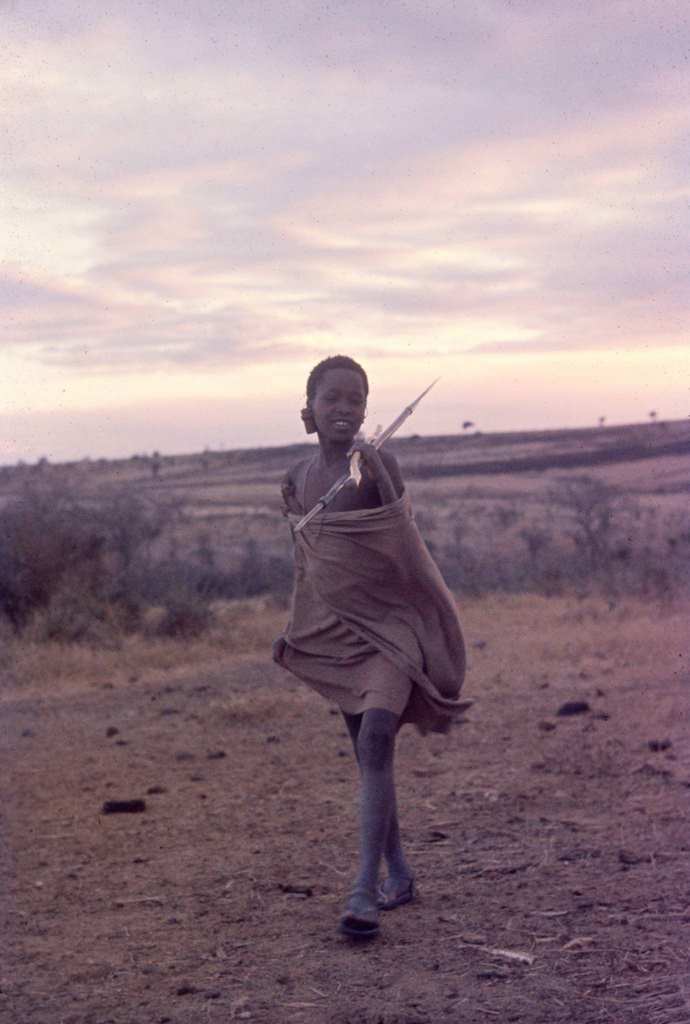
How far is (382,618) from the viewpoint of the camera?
4562 mm

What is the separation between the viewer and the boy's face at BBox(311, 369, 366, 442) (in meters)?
4.58

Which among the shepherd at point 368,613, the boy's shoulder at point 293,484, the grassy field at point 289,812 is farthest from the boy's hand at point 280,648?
the grassy field at point 289,812

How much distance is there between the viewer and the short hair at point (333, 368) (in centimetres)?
462

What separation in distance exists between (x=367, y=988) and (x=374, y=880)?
527mm

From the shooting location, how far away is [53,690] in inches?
430

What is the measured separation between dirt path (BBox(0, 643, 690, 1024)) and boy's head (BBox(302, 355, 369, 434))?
1723 millimetres

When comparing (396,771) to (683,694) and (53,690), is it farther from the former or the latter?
(53,690)

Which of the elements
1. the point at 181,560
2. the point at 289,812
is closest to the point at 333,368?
the point at 289,812

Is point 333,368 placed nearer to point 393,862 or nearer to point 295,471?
point 295,471

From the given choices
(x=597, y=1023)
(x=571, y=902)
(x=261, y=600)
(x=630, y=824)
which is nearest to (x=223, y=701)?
(x=630, y=824)

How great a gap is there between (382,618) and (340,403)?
75 cm

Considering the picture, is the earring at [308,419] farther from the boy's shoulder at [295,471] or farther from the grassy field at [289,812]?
the grassy field at [289,812]

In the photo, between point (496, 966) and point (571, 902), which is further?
point (571, 902)

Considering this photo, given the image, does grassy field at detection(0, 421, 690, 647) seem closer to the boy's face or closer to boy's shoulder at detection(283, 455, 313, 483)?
boy's shoulder at detection(283, 455, 313, 483)
